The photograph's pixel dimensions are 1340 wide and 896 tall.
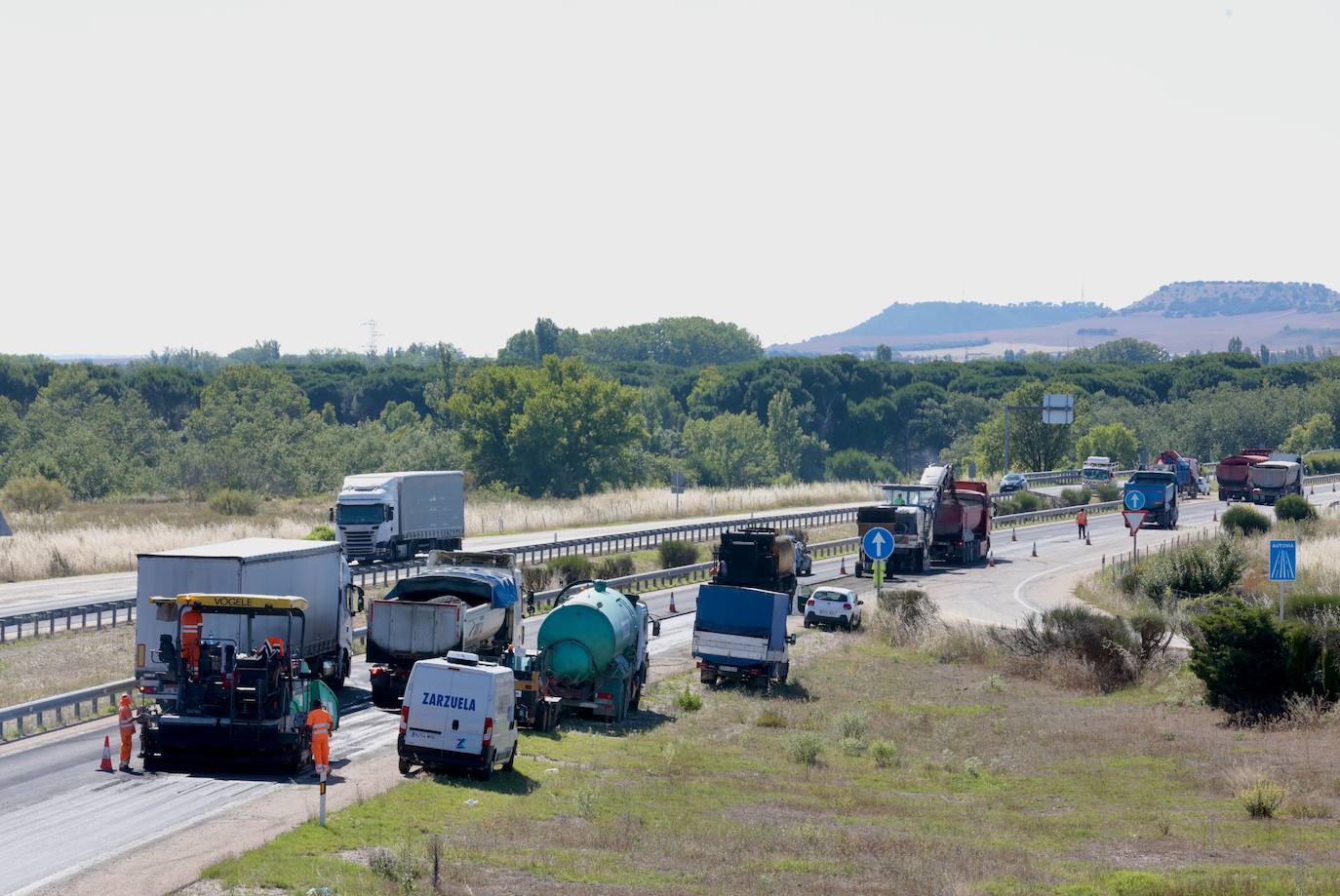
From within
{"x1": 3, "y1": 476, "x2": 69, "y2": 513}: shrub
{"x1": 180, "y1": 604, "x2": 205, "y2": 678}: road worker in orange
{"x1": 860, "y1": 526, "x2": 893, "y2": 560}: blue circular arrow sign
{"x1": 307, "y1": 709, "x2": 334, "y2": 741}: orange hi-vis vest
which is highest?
{"x1": 180, "y1": 604, "x2": 205, "y2": 678}: road worker in orange

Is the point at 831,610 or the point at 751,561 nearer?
the point at 751,561

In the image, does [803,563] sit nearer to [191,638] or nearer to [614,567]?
[614,567]

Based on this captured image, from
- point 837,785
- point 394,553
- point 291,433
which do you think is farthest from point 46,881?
point 291,433

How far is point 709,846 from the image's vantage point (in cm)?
1933

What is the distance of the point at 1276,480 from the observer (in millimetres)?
91938

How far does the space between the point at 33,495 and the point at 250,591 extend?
63.6m

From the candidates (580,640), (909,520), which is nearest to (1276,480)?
(909,520)

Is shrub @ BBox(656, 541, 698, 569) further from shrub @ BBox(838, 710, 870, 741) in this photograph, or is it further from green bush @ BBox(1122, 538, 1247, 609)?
shrub @ BBox(838, 710, 870, 741)

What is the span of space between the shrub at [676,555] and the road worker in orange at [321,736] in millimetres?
40632

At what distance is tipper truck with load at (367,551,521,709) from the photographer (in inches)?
1154

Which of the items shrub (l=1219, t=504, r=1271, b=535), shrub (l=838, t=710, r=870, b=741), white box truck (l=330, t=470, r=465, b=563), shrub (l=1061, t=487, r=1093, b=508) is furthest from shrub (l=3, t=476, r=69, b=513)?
shrub (l=838, t=710, r=870, b=741)

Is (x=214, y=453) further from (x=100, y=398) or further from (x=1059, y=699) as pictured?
(x=1059, y=699)

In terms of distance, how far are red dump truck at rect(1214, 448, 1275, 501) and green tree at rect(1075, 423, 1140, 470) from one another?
130 feet

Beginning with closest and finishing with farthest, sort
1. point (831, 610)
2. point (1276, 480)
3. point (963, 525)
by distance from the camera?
1. point (831, 610)
2. point (963, 525)
3. point (1276, 480)
